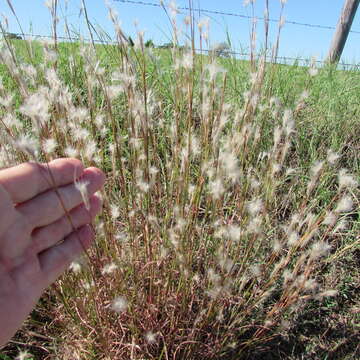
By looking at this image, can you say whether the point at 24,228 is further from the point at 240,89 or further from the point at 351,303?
the point at 240,89

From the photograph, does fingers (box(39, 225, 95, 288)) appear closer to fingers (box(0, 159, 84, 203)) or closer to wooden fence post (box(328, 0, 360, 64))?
fingers (box(0, 159, 84, 203))

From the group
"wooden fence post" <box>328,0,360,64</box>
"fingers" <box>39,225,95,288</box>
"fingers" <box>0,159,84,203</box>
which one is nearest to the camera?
"fingers" <box>0,159,84,203</box>

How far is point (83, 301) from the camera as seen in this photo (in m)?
1.39

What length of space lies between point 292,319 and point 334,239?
49cm

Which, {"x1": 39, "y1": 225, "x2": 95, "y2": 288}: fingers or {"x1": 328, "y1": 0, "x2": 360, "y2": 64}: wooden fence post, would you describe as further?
{"x1": 328, "y1": 0, "x2": 360, "y2": 64}: wooden fence post

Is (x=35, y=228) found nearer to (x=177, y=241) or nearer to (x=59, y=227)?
(x=59, y=227)

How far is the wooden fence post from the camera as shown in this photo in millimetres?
4012

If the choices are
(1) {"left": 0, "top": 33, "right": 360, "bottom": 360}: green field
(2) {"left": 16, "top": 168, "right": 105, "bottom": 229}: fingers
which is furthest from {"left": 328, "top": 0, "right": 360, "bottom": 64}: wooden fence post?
(2) {"left": 16, "top": 168, "right": 105, "bottom": 229}: fingers

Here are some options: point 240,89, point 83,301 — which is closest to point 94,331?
point 83,301

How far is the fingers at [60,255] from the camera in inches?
47.3

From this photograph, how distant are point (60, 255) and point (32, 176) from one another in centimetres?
27

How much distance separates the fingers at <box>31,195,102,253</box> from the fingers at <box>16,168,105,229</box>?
28 mm

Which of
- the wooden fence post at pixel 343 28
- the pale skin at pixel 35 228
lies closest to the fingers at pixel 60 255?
the pale skin at pixel 35 228

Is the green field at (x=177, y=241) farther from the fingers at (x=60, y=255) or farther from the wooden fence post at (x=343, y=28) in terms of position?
the wooden fence post at (x=343, y=28)
